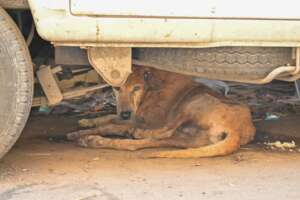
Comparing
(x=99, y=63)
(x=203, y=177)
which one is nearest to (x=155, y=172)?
(x=203, y=177)

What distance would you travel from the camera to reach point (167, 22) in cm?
378

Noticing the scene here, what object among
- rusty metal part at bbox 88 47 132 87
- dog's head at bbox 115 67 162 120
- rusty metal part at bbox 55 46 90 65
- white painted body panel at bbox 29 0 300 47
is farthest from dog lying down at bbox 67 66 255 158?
white painted body panel at bbox 29 0 300 47

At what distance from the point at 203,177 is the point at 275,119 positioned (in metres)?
2.40

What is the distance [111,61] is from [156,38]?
42 centimetres

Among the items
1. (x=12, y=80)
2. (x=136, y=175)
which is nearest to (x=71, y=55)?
(x=12, y=80)

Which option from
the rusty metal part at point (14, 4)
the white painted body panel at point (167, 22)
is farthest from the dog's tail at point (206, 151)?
the rusty metal part at point (14, 4)

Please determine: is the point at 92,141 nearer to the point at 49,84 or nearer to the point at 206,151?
the point at 49,84

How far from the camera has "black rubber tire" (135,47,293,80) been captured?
414 cm

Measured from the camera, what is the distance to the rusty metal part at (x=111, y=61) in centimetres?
405

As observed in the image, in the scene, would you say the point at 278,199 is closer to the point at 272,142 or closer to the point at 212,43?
the point at 212,43

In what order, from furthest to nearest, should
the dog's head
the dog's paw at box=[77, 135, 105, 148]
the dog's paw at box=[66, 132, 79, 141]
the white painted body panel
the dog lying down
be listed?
the dog's head < the dog's paw at box=[66, 132, 79, 141] < the dog's paw at box=[77, 135, 105, 148] < the dog lying down < the white painted body panel

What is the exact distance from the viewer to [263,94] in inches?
293

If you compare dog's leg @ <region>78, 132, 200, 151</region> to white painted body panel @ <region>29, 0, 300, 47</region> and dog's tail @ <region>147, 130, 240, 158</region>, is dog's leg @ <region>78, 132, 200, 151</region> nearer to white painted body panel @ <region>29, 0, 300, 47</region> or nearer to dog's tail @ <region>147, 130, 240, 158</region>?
dog's tail @ <region>147, 130, 240, 158</region>

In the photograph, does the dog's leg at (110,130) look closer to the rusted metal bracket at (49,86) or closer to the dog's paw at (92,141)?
the dog's paw at (92,141)
